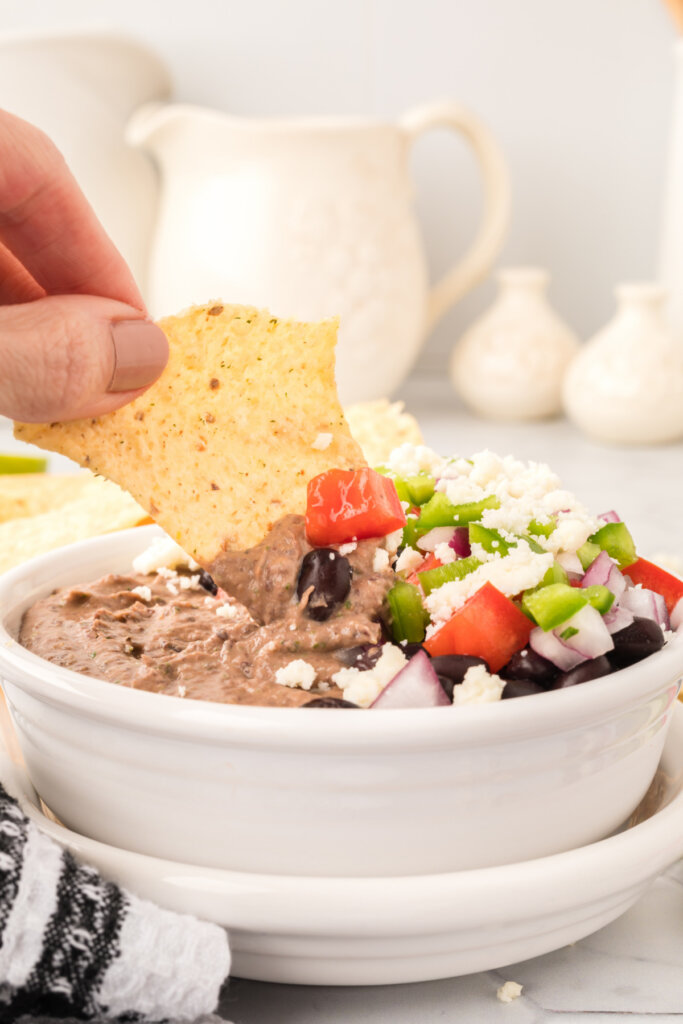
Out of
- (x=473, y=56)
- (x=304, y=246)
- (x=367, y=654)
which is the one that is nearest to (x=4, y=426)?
(x=304, y=246)

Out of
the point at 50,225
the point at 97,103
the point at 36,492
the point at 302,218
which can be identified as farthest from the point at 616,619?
the point at 97,103

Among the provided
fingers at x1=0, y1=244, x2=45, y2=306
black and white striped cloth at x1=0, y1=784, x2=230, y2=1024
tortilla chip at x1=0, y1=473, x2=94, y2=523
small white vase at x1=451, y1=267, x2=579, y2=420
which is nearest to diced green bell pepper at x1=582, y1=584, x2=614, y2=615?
black and white striped cloth at x1=0, y1=784, x2=230, y2=1024

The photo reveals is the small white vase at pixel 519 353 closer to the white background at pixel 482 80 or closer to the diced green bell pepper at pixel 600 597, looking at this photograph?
the white background at pixel 482 80

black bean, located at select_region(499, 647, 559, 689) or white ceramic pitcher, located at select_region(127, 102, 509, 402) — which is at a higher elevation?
black bean, located at select_region(499, 647, 559, 689)

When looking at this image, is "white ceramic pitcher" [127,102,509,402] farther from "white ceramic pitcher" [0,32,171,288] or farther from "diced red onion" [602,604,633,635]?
"diced red onion" [602,604,633,635]

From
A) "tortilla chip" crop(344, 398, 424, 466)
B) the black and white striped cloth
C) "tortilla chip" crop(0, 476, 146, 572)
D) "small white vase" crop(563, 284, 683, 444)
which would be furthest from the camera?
"small white vase" crop(563, 284, 683, 444)

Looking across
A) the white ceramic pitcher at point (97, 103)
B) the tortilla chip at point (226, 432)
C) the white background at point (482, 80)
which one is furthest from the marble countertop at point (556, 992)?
the white background at point (482, 80)
